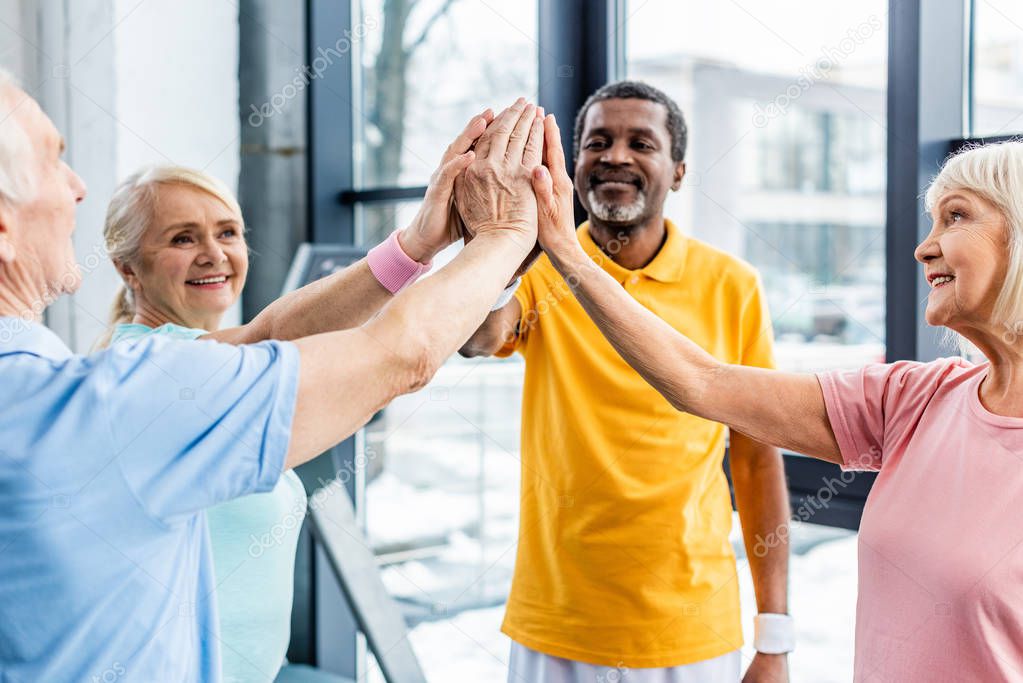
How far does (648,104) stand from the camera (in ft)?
6.57

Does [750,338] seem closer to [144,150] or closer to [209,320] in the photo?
[209,320]

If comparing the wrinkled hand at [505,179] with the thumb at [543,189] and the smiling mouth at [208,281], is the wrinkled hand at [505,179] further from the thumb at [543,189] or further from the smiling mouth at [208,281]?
the smiling mouth at [208,281]

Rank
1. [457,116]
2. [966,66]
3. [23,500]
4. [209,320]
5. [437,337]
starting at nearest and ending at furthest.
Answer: [23,500] < [437,337] < [209,320] < [966,66] < [457,116]

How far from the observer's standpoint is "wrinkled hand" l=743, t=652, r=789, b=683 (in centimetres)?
180

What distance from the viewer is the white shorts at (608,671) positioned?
176cm

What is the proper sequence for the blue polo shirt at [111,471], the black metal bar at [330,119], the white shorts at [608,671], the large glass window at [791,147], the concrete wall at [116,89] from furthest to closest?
the black metal bar at [330,119] → the concrete wall at [116,89] → the large glass window at [791,147] → the white shorts at [608,671] → the blue polo shirt at [111,471]

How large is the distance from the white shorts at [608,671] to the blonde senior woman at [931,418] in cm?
43

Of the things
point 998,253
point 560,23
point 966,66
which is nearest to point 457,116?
point 560,23

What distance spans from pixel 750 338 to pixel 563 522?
0.52 metres

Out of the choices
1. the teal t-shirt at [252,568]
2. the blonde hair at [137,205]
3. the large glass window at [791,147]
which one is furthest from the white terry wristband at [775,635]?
the blonde hair at [137,205]

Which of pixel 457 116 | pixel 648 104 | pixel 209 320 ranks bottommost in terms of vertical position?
pixel 209 320

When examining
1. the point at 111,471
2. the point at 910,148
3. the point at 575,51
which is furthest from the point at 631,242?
the point at 111,471

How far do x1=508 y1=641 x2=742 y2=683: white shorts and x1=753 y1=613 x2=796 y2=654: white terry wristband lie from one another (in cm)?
6

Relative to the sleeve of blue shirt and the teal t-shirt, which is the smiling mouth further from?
the sleeve of blue shirt
